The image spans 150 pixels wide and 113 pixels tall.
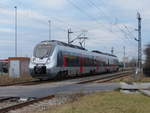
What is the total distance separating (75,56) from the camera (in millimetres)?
35656

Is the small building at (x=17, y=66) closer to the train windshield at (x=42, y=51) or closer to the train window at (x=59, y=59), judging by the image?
the train windshield at (x=42, y=51)

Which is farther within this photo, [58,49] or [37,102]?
[58,49]

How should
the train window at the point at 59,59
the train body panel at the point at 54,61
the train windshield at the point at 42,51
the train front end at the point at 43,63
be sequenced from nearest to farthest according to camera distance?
the train front end at the point at 43,63, the train body panel at the point at 54,61, the train windshield at the point at 42,51, the train window at the point at 59,59

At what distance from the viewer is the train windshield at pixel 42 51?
2978 centimetres

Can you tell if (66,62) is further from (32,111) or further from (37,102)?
(32,111)

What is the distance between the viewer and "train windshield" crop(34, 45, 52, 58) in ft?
97.7

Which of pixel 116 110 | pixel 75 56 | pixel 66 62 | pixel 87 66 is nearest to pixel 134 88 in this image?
pixel 116 110

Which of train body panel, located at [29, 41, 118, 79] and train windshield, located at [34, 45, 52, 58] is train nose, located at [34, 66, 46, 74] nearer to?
train body panel, located at [29, 41, 118, 79]

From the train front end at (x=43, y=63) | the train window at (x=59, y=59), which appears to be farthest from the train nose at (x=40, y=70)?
the train window at (x=59, y=59)

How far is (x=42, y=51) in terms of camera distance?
99.0 feet

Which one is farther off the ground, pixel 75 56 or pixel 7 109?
pixel 75 56

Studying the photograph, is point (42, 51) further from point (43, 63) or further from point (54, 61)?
point (54, 61)

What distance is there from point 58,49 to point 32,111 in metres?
18.8

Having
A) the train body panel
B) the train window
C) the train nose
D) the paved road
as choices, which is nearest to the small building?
the train body panel
